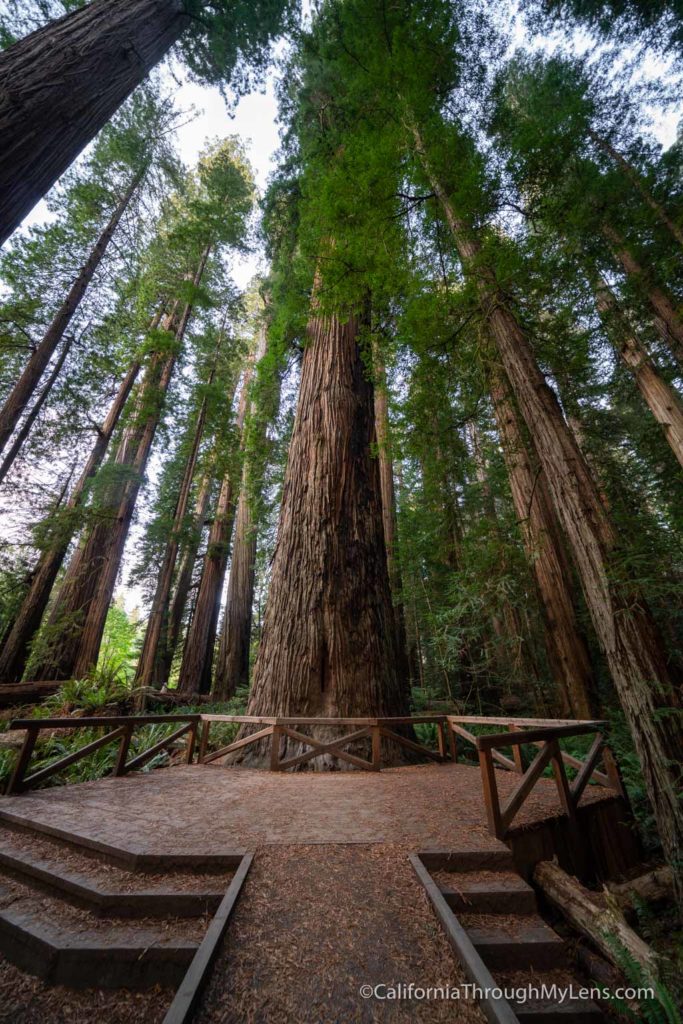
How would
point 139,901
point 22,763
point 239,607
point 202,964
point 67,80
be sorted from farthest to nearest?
point 239,607 < point 22,763 < point 67,80 < point 139,901 < point 202,964

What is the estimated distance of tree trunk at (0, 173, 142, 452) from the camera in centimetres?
679

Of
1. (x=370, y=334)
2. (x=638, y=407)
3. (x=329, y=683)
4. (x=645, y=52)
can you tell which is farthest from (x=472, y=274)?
(x=638, y=407)

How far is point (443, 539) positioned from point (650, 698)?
4.20 meters

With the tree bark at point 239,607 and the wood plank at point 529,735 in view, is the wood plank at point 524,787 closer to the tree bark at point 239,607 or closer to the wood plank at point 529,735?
the wood plank at point 529,735

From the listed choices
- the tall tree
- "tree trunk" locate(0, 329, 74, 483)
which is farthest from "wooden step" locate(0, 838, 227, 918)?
"tree trunk" locate(0, 329, 74, 483)

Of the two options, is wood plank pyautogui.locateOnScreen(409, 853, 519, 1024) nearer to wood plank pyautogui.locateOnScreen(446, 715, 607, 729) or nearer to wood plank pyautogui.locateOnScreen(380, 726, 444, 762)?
wood plank pyautogui.locateOnScreen(446, 715, 607, 729)

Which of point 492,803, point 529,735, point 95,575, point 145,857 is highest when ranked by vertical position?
point 95,575

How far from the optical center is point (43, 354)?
291 inches

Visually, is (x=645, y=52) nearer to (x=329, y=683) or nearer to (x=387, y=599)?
(x=387, y=599)

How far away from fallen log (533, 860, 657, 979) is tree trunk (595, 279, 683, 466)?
700 cm

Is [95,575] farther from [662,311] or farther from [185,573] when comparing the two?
[662,311]

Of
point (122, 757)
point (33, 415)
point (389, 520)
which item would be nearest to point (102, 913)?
point (122, 757)

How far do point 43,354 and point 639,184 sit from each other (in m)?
12.7

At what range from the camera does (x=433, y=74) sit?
5379 millimetres
